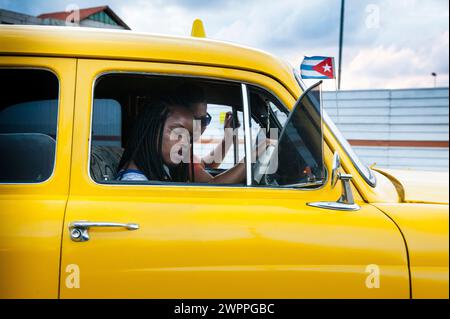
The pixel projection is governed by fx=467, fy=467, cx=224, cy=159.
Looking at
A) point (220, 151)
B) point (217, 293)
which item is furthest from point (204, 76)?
point (217, 293)

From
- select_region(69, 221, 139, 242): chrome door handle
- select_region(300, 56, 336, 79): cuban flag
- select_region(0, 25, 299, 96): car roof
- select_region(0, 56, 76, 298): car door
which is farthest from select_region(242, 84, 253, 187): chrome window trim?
select_region(300, 56, 336, 79): cuban flag

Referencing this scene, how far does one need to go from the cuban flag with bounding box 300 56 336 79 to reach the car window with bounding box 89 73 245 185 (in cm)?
120

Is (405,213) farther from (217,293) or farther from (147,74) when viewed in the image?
(147,74)

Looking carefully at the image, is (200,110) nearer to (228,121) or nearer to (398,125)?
(228,121)

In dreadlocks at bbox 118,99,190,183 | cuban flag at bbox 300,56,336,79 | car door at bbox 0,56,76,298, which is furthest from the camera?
cuban flag at bbox 300,56,336,79

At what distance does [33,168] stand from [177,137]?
2.02ft

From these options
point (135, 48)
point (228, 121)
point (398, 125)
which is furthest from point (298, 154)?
point (398, 125)

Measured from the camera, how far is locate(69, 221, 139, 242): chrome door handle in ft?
5.42

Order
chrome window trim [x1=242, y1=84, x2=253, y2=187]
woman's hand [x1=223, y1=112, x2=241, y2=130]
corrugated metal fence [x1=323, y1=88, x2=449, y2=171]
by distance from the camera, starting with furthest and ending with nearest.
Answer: corrugated metal fence [x1=323, y1=88, x2=449, y2=171], woman's hand [x1=223, y1=112, x2=241, y2=130], chrome window trim [x1=242, y1=84, x2=253, y2=187]

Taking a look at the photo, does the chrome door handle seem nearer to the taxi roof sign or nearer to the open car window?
the open car window

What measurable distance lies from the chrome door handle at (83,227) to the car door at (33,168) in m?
0.05

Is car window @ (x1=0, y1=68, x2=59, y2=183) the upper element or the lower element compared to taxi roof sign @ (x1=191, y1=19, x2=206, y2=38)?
→ lower

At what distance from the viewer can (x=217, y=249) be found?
1.68 m

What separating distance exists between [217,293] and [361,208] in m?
0.65
